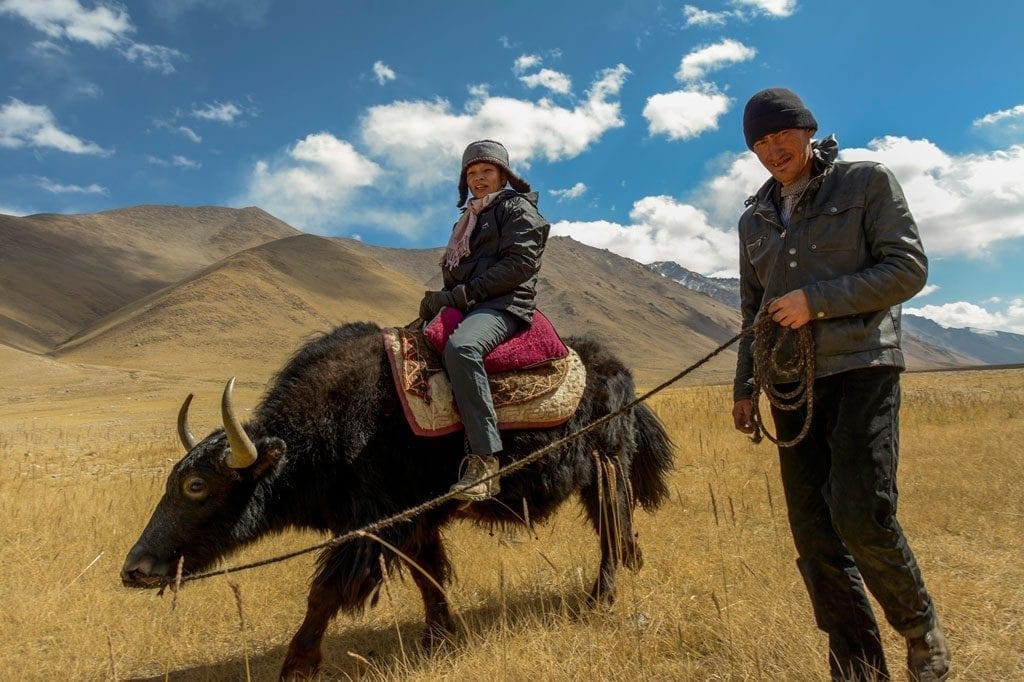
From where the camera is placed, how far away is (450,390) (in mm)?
3635

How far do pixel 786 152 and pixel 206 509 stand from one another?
339cm

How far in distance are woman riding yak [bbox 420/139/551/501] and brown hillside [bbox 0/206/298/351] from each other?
90888 mm

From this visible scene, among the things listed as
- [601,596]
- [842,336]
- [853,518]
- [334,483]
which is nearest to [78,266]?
[334,483]

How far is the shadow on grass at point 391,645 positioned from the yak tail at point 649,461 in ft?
3.14

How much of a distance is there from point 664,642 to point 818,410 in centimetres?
148

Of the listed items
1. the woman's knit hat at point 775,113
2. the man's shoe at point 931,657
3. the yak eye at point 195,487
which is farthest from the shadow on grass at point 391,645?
the woman's knit hat at point 775,113

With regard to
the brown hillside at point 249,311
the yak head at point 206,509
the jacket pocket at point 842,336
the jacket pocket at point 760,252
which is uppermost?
the brown hillside at point 249,311

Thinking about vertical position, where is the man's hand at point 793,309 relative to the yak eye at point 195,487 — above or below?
above

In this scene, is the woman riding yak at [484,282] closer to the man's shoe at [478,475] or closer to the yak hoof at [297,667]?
the man's shoe at [478,475]

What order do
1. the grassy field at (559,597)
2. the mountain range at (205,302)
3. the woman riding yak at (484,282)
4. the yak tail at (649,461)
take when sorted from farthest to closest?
the mountain range at (205,302), the yak tail at (649,461), the woman riding yak at (484,282), the grassy field at (559,597)

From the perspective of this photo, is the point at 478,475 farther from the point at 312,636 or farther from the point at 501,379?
the point at 312,636

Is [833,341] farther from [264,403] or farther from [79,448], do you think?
[79,448]

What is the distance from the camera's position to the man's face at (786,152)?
8.76 ft

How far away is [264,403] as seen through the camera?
12.5ft
